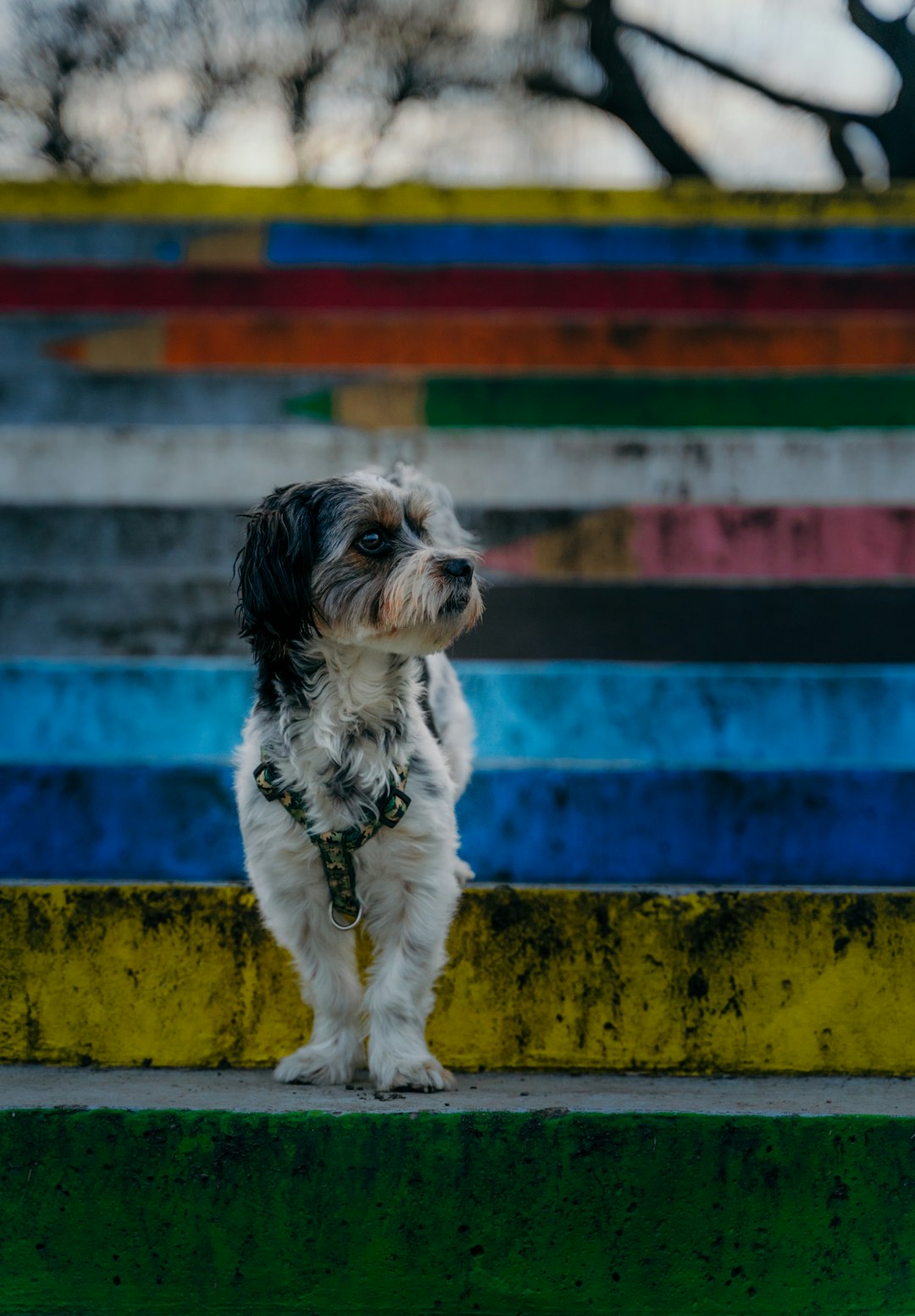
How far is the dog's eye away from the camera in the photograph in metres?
3.00

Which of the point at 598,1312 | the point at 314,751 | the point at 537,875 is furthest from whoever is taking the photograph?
the point at 537,875

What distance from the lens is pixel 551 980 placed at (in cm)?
304

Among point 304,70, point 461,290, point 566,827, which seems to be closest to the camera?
point 566,827

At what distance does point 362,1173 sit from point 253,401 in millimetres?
3843

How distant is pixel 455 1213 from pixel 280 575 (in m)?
1.42

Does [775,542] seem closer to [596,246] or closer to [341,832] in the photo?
[596,246]

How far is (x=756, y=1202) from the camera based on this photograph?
239 centimetres

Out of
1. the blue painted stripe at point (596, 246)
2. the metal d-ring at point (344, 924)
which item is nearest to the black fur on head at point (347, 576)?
the metal d-ring at point (344, 924)

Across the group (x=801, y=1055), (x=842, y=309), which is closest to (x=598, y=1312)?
(x=801, y=1055)

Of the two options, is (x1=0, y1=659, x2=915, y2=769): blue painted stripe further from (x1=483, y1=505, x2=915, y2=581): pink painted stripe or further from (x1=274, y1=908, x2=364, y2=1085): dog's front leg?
(x1=274, y1=908, x2=364, y2=1085): dog's front leg

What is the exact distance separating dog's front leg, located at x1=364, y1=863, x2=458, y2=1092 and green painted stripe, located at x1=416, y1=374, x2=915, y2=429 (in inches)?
119

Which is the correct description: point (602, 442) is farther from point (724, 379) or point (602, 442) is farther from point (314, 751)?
point (314, 751)

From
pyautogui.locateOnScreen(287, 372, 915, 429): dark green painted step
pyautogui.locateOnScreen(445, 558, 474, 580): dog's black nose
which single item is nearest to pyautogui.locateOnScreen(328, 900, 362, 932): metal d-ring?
pyautogui.locateOnScreen(445, 558, 474, 580): dog's black nose

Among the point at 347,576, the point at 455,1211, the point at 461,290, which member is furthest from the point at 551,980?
the point at 461,290
